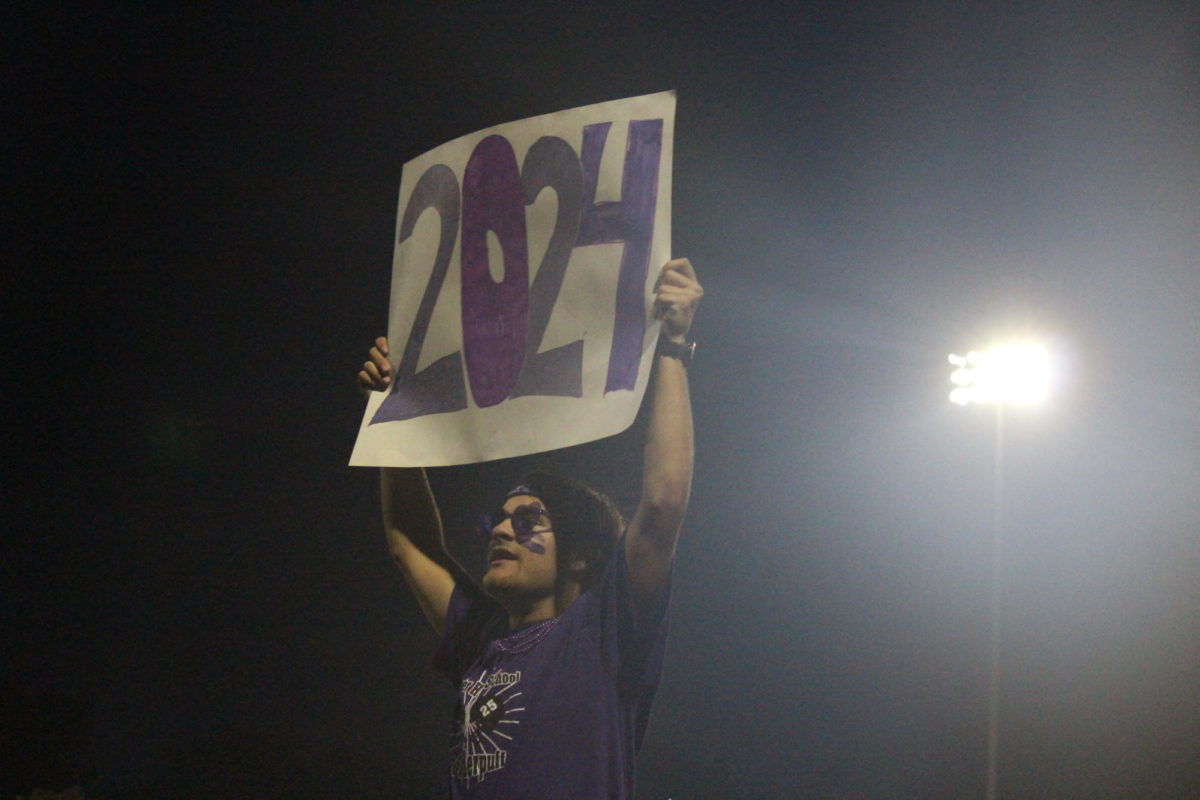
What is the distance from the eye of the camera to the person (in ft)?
5.59

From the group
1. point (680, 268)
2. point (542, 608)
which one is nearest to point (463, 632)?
point (542, 608)

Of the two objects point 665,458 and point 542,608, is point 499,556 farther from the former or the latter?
point 665,458

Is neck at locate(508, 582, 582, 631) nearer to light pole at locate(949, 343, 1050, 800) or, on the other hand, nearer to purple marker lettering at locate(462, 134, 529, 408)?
purple marker lettering at locate(462, 134, 529, 408)

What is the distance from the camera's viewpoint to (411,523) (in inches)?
83.8

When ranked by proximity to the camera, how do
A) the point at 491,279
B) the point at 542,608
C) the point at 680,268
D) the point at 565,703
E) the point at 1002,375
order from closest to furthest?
1. the point at 565,703
2. the point at 680,268
3. the point at 542,608
4. the point at 491,279
5. the point at 1002,375

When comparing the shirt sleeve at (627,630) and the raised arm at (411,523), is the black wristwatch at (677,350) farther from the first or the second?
the raised arm at (411,523)

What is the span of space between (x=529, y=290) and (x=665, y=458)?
467 millimetres

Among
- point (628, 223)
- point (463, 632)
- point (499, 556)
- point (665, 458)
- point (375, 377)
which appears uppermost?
point (628, 223)

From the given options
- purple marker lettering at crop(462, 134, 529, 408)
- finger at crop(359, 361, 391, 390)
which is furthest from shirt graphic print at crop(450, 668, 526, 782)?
finger at crop(359, 361, 391, 390)

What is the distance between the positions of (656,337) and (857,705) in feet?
7.79

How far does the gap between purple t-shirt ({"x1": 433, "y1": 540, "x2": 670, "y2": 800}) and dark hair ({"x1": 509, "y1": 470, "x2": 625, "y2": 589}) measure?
0.50ft

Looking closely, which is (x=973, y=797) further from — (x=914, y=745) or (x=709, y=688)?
(x=709, y=688)

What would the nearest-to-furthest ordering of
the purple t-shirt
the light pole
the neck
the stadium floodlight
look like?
the purple t-shirt, the neck, the stadium floodlight, the light pole

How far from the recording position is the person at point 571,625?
1.71 meters
